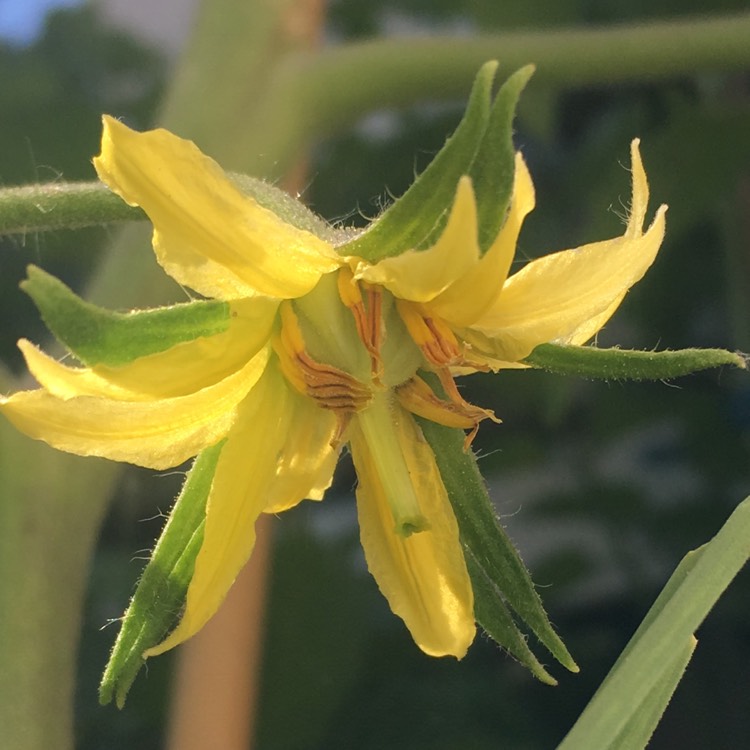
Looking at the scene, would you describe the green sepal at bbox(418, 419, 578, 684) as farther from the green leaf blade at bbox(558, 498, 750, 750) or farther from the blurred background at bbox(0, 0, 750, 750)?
the blurred background at bbox(0, 0, 750, 750)

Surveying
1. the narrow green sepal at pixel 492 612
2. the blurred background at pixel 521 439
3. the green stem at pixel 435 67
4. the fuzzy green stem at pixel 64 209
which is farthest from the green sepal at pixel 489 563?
the blurred background at pixel 521 439

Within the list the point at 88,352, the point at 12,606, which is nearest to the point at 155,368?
the point at 88,352

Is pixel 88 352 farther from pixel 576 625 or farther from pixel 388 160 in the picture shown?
pixel 576 625

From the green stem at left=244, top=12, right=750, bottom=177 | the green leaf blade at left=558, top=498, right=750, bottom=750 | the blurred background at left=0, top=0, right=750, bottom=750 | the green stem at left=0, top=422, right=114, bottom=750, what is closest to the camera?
the green leaf blade at left=558, top=498, right=750, bottom=750

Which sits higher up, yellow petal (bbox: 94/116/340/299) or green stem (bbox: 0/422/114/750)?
yellow petal (bbox: 94/116/340/299)

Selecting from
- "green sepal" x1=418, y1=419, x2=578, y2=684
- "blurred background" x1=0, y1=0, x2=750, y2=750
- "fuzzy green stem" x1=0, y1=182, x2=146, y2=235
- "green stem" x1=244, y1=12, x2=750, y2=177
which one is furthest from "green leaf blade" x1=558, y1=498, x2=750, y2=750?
"blurred background" x1=0, y1=0, x2=750, y2=750

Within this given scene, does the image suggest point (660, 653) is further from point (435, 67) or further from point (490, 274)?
point (435, 67)

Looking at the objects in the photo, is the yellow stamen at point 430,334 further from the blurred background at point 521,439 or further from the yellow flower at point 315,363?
the blurred background at point 521,439
